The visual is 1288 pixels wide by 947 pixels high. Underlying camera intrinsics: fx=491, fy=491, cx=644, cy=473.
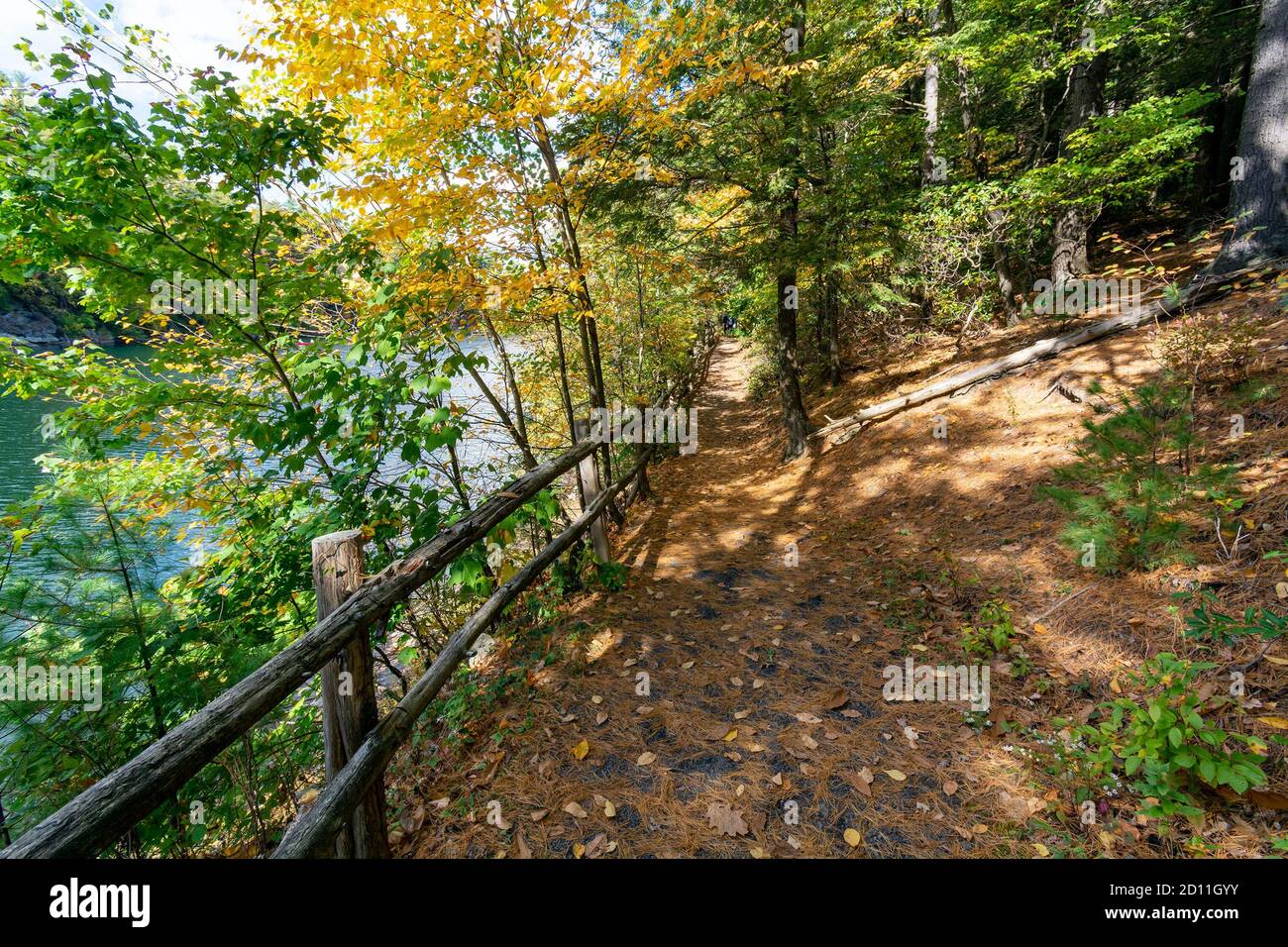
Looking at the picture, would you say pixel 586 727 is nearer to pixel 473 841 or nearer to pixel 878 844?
pixel 473 841

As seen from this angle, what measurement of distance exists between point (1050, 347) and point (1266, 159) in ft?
8.98

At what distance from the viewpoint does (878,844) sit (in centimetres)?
232

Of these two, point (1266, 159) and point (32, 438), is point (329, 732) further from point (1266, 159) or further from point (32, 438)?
point (32, 438)

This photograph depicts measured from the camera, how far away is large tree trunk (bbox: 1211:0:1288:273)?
18.2 ft

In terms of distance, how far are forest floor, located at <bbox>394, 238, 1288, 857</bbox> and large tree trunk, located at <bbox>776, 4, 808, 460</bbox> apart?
297cm

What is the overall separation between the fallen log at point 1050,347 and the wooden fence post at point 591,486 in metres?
4.87

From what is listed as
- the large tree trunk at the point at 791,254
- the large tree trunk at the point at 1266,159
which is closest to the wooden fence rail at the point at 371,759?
the large tree trunk at the point at 791,254

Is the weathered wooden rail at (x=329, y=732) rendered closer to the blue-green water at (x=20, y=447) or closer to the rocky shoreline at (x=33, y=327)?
the blue-green water at (x=20, y=447)

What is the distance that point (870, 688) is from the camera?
3.33 metres

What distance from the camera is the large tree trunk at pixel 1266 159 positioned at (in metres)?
5.55

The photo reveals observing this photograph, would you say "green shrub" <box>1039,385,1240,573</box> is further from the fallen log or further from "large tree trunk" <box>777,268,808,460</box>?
"large tree trunk" <box>777,268,808,460</box>

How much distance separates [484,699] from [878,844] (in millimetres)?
2664
